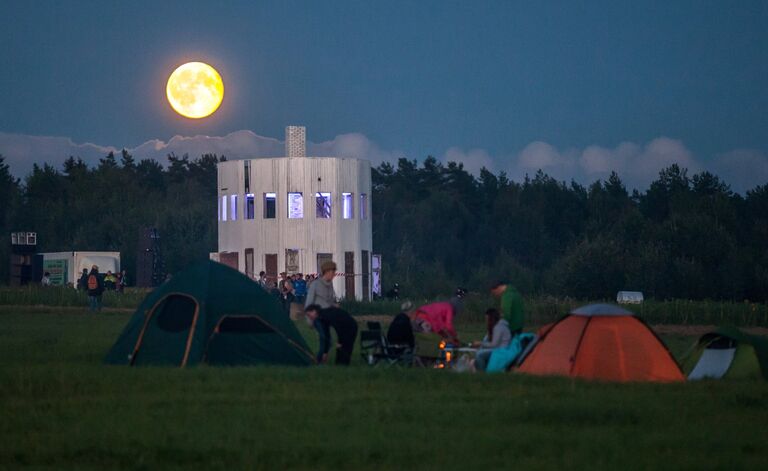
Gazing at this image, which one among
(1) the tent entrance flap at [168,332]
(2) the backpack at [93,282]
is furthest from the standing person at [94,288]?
(1) the tent entrance flap at [168,332]

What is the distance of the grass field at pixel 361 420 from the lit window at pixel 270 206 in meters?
41.3

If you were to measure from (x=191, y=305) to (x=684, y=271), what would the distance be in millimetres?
60917

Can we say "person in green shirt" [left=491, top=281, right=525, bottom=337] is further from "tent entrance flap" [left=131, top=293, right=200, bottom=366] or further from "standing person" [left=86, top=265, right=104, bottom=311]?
"standing person" [left=86, top=265, right=104, bottom=311]

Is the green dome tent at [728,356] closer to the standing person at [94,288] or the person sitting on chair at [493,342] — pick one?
the person sitting on chair at [493,342]

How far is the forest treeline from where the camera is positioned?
78250 mm

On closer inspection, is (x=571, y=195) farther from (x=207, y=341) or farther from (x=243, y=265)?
(x=207, y=341)

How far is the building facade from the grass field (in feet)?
134

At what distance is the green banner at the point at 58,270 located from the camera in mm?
73250

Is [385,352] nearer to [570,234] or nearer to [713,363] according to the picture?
[713,363]

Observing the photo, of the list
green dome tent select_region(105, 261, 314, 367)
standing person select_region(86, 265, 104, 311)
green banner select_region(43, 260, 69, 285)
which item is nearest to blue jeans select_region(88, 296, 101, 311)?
standing person select_region(86, 265, 104, 311)

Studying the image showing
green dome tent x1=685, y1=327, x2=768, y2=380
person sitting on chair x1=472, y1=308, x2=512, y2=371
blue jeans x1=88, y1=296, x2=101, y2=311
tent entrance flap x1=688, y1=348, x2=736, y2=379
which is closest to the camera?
green dome tent x1=685, y1=327, x2=768, y2=380

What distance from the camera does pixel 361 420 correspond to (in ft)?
46.0

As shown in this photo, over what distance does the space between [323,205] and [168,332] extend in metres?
40.8

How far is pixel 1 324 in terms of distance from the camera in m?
37.4
